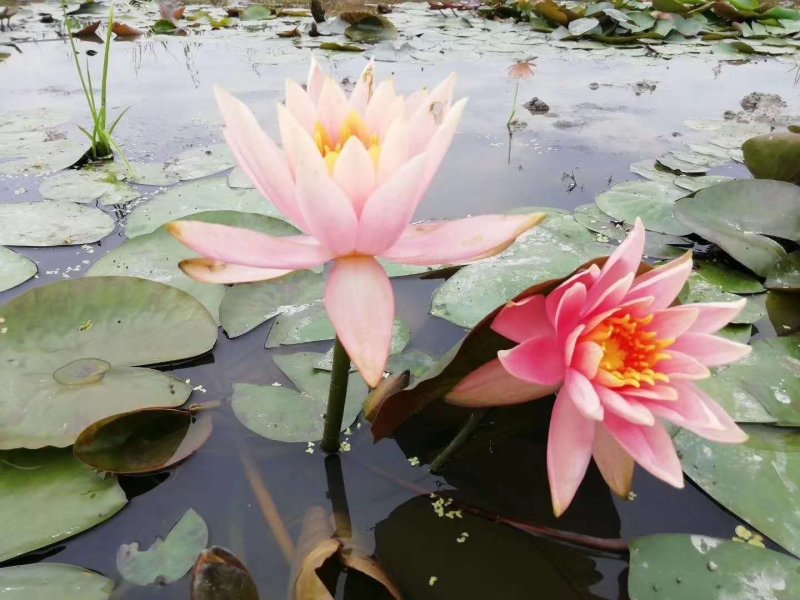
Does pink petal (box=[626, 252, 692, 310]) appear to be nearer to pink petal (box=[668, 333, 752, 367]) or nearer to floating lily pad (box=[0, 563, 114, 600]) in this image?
pink petal (box=[668, 333, 752, 367])

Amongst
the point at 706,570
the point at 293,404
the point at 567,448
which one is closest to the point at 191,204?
the point at 293,404

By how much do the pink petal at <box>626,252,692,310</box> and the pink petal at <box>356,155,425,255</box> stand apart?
359 millimetres

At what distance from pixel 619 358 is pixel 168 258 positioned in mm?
1424

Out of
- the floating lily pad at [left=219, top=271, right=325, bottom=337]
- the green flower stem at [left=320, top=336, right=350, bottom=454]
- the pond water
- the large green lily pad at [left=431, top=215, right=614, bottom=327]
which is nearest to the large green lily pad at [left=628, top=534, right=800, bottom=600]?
the pond water

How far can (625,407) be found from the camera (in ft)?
2.40

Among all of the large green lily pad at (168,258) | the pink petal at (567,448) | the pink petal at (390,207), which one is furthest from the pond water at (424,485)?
the pink petal at (390,207)

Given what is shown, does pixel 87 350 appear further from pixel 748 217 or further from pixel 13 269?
pixel 748 217

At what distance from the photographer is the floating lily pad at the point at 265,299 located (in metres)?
1.53

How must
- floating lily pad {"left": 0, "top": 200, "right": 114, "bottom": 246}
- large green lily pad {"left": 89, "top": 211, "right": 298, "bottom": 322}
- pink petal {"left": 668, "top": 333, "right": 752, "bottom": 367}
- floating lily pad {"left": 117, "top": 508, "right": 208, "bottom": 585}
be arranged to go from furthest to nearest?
floating lily pad {"left": 0, "top": 200, "right": 114, "bottom": 246} → large green lily pad {"left": 89, "top": 211, "right": 298, "bottom": 322} → floating lily pad {"left": 117, "top": 508, "right": 208, "bottom": 585} → pink petal {"left": 668, "top": 333, "right": 752, "bottom": 367}

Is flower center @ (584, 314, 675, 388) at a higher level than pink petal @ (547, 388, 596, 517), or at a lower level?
higher

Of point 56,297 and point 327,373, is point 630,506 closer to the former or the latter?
point 327,373

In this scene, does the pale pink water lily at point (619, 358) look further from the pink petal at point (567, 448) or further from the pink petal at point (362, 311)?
the pink petal at point (362, 311)

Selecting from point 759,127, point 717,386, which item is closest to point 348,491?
point 717,386

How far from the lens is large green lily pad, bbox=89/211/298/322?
5.37 feet
